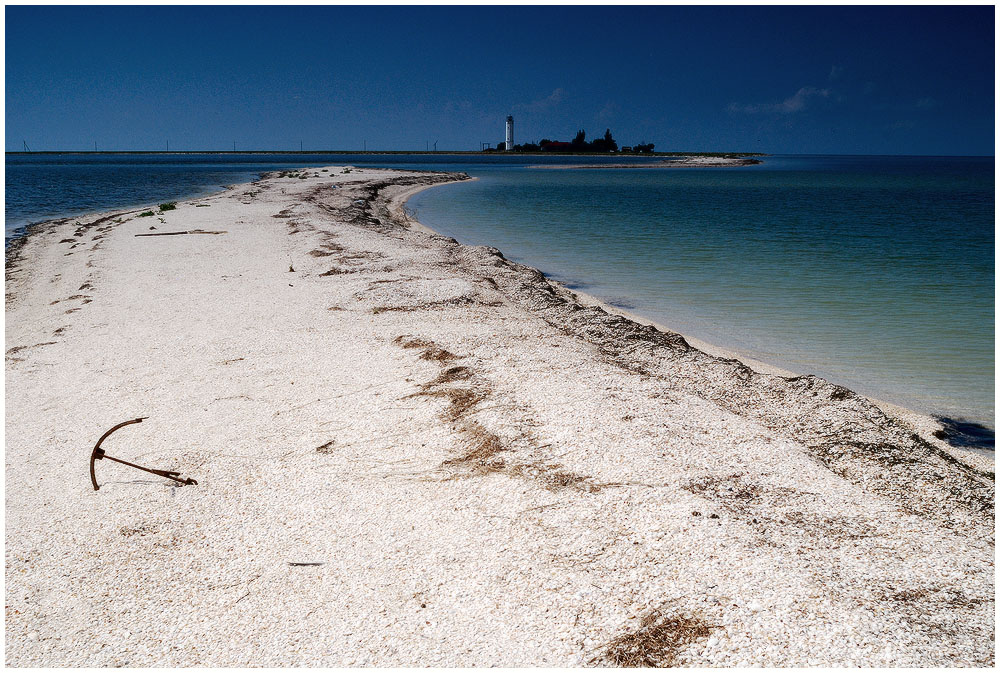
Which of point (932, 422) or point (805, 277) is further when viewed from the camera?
point (805, 277)

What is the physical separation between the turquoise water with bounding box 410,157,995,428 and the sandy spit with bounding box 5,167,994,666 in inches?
73.5

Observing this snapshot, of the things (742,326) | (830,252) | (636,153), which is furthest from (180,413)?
(636,153)

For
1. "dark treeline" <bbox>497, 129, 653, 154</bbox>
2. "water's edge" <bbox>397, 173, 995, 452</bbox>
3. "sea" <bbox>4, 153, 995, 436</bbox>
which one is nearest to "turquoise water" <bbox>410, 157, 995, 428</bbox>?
"sea" <bbox>4, 153, 995, 436</bbox>

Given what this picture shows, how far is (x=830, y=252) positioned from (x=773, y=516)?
Result: 14.0 meters

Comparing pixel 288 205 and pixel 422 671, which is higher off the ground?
pixel 288 205

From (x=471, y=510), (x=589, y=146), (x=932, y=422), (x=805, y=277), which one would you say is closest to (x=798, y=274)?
(x=805, y=277)

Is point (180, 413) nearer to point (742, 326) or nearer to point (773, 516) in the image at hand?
point (773, 516)

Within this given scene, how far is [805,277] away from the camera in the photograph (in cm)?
1220

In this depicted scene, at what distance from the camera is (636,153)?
181750 mm

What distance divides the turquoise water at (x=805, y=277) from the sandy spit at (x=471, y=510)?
73.5 inches

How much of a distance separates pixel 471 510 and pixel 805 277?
35.4ft

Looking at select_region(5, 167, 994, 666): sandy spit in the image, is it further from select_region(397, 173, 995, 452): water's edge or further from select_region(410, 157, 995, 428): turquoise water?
select_region(410, 157, 995, 428): turquoise water

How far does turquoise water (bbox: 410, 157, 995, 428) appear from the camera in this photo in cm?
709

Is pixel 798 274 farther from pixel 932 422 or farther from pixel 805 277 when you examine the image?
pixel 932 422
